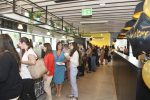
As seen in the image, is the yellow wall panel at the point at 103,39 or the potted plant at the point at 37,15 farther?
the yellow wall panel at the point at 103,39

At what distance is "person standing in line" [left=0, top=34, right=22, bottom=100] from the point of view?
2.25 meters

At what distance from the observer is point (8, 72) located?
90.3 inches

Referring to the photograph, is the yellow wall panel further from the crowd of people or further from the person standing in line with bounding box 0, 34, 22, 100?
the person standing in line with bounding box 0, 34, 22, 100

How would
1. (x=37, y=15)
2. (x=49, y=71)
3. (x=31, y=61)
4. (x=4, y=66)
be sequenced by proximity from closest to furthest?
(x=4, y=66) < (x=31, y=61) < (x=49, y=71) < (x=37, y=15)

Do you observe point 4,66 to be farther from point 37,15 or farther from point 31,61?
point 37,15

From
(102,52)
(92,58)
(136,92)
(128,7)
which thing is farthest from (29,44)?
(102,52)

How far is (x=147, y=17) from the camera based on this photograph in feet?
5.78

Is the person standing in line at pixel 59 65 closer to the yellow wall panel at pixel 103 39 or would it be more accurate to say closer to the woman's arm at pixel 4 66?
the woman's arm at pixel 4 66

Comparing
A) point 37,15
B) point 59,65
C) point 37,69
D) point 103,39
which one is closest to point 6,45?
point 37,69

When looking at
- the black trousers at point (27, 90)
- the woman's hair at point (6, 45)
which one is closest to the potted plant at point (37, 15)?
the black trousers at point (27, 90)

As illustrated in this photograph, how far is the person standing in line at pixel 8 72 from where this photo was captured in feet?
7.39

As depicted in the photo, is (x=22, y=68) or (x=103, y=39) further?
(x=103, y=39)

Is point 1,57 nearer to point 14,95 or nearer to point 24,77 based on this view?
point 14,95

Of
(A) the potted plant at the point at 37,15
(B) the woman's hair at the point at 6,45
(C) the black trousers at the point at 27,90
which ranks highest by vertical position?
(A) the potted plant at the point at 37,15
